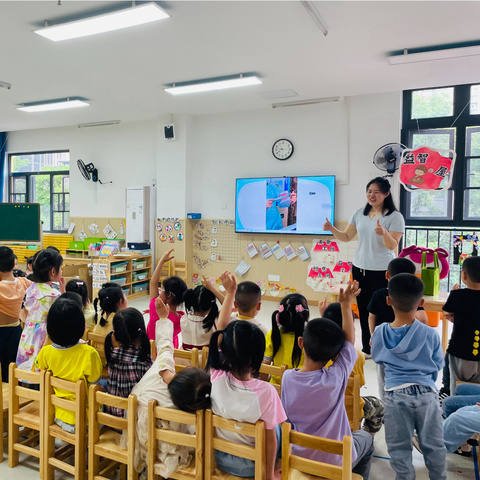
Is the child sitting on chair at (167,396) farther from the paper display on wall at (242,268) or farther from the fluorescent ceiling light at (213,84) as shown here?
the paper display on wall at (242,268)

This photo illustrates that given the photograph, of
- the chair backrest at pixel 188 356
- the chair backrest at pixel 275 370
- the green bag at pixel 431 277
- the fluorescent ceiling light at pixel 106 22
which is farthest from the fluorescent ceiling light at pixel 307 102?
the chair backrest at pixel 275 370

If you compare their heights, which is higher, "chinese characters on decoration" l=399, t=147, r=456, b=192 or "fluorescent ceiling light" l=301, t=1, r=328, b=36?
"fluorescent ceiling light" l=301, t=1, r=328, b=36

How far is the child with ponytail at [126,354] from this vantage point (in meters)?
1.87

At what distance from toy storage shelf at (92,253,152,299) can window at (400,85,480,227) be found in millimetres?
4100

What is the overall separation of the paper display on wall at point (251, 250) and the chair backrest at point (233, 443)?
16.0 ft

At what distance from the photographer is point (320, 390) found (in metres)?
1.56

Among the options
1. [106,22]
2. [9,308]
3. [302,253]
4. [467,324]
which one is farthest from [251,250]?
[467,324]

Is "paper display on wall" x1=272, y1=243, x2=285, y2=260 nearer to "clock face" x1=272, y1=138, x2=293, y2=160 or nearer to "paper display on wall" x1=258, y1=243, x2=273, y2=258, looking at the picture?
"paper display on wall" x1=258, y1=243, x2=273, y2=258

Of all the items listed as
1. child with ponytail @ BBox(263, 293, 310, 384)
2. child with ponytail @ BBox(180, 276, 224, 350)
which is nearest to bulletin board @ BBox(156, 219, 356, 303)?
child with ponytail @ BBox(180, 276, 224, 350)

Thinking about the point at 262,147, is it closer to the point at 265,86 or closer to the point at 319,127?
the point at 319,127

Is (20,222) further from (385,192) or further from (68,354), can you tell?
(385,192)

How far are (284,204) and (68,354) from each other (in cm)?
444

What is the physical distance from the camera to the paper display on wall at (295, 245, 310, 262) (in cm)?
604

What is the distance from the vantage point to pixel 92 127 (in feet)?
25.0
